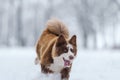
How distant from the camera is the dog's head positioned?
5324mm

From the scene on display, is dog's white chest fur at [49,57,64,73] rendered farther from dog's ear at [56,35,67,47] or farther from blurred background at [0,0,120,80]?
blurred background at [0,0,120,80]

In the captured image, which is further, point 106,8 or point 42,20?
point 42,20

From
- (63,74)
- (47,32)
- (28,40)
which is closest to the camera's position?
(63,74)

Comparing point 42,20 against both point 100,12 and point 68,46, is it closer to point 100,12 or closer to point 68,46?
point 100,12

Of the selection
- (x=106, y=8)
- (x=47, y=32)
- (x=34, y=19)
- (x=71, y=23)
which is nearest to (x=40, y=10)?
(x=34, y=19)

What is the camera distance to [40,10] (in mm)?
47562

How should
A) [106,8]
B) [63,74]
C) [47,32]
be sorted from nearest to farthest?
[63,74] < [47,32] < [106,8]

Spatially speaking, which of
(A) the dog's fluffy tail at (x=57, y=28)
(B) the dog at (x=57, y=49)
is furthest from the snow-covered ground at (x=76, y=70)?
(A) the dog's fluffy tail at (x=57, y=28)

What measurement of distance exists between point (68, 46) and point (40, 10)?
139 ft

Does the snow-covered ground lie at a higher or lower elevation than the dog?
lower

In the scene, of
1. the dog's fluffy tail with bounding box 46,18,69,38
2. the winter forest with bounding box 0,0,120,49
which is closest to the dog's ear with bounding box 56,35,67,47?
the dog's fluffy tail with bounding box 46,18,69,38

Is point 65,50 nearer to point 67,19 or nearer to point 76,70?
point 76,70

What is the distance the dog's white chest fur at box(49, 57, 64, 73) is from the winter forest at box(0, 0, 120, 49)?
35.3m

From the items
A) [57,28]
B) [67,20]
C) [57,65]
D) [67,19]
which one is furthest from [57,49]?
[67,19]
